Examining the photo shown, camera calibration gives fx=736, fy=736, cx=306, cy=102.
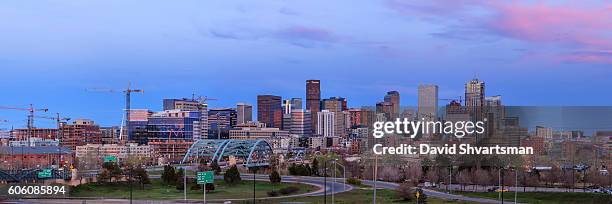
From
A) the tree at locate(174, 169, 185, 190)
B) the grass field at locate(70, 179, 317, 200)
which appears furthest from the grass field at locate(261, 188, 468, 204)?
the tree at locate(174, 169, 185, 190)

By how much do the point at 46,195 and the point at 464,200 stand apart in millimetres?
31525

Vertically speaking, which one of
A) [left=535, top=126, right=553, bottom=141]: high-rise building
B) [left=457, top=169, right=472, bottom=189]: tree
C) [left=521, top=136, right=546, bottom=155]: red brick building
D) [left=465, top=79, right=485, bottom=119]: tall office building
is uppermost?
[left=465, top=79, right=485, bottom=119]: tall office building

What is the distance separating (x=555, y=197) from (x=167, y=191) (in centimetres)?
3215

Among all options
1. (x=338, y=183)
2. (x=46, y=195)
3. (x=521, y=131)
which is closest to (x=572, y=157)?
(x=521, y=131)

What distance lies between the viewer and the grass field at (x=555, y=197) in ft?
176

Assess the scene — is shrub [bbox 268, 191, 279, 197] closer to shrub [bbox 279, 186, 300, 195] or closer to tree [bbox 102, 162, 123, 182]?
shrub [bbox 279, 186, 300, 195]

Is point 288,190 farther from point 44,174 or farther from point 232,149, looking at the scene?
point 232,149

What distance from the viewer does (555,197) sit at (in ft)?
186

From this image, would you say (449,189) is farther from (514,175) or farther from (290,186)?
(290,186)

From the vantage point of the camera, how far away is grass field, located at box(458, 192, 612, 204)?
176ft

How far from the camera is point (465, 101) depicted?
140500 mm

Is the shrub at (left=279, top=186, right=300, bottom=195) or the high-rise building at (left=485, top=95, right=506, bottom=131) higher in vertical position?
the high-rise building at (left=485, top=95, right=506, bottom=131)

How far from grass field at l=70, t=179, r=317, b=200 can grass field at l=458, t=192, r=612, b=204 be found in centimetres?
1676

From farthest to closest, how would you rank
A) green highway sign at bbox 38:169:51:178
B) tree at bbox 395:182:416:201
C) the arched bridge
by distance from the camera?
the arched bridge
green highway sign at bbox 38:169:51:178
tree at bbox 395:182:416:201
